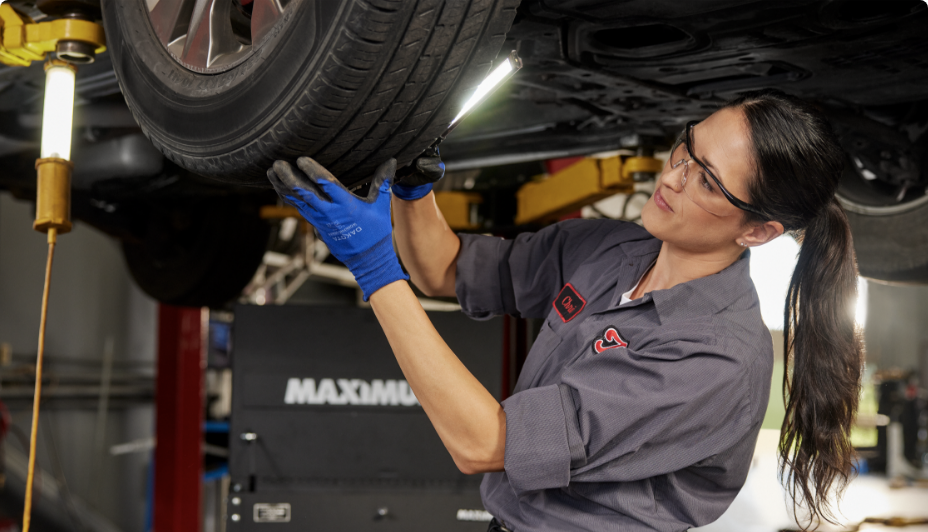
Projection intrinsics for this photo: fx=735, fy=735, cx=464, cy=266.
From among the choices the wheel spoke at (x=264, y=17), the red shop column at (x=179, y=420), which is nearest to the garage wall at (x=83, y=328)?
the red shop column at (x=179, y=420)

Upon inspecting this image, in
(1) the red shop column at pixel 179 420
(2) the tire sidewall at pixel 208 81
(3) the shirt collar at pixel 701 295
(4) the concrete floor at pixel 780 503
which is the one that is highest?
(2) the tire sidewall at pixel 208 81

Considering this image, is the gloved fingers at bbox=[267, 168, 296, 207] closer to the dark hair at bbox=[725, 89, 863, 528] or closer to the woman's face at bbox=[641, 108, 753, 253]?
the woman's face at bbox=[641, 108, 753, 253]

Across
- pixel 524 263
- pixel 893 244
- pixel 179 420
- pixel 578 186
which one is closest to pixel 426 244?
pixel 524 263

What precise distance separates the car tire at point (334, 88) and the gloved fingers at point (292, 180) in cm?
2

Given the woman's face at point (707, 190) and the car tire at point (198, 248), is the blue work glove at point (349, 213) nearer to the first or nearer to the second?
the woman's face at point (707, 190)

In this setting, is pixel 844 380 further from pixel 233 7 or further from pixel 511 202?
pixel 511 202

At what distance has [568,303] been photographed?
4.19 ft

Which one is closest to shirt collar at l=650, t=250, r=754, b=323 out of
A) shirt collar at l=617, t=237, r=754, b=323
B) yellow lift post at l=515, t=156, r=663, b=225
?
shirt collar at l=617, t=237, r=754, b=323

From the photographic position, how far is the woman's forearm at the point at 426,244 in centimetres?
130

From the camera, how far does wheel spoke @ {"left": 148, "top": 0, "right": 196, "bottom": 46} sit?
3.43ft

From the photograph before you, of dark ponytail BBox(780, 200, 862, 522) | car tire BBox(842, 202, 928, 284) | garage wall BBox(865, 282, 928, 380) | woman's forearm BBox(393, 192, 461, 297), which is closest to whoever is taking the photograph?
dark ponytail BBox(780, 200, 862, 522)

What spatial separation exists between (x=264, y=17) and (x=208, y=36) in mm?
127

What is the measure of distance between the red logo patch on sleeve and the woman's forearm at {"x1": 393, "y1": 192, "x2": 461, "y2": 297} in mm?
228

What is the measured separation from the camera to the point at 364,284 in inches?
39.2
